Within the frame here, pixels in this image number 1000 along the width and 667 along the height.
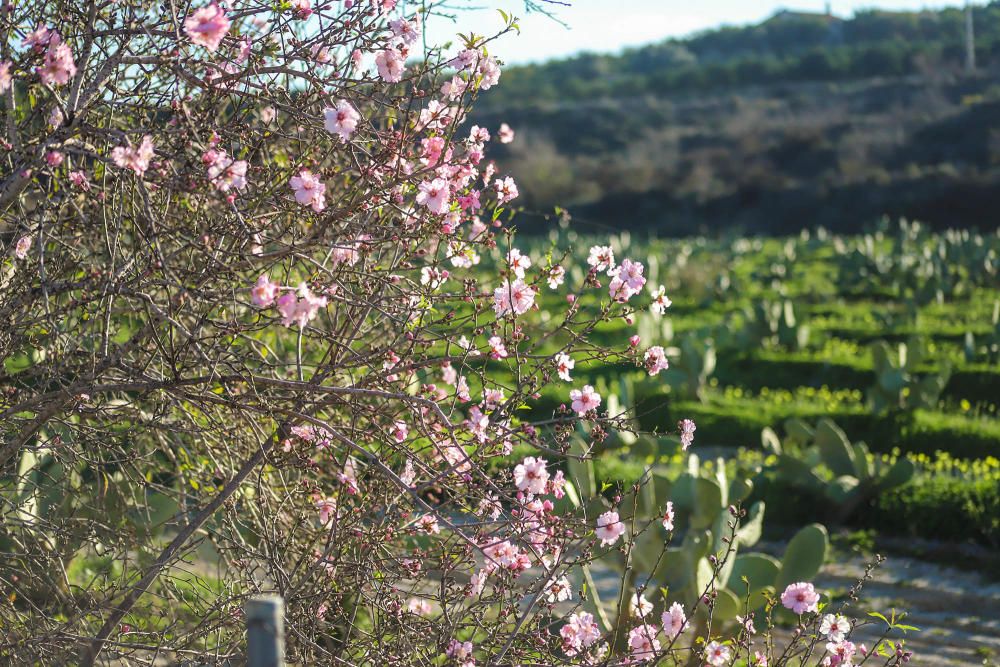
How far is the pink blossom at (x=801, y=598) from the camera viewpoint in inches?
120

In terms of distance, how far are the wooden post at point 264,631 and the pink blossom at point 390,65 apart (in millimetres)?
1579

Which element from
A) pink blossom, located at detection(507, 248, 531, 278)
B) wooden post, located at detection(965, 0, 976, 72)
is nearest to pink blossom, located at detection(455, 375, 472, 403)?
pink blossom, located at detection(507, 248, 531, 278)

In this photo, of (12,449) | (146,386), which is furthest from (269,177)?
(12,449)

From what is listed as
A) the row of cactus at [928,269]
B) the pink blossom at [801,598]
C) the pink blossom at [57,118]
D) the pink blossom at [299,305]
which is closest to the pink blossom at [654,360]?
the pink blossom at [801,598]

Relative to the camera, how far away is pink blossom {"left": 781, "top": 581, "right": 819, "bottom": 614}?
3053 mm

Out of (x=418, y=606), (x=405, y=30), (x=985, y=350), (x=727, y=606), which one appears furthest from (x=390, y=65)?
(x=985, y=350)

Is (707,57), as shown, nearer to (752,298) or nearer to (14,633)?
(752,298)

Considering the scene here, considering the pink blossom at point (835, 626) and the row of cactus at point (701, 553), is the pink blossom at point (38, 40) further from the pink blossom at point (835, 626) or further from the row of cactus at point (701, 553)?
the pink blossom at point (835, 626)

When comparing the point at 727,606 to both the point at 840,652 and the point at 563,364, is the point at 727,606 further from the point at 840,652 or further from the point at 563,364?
the point at 563,364

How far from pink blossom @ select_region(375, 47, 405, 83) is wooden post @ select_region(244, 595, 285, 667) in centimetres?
158

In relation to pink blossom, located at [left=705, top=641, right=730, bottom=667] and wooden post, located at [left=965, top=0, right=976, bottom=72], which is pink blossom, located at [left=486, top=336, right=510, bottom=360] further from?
wooden post, located at [left=965, top=0, right=976, bottom=72]

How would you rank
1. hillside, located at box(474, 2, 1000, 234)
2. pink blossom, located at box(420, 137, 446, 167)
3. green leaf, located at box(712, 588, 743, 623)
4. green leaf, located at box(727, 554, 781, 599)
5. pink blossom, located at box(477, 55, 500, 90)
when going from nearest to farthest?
1. pink blossom, located at box(420, 137, 446, 167)
2. pink blossom, located at box(477, 55, 500, 90)
3. green leaf, located at box(712, 588, 743, 623)
4. green leaf, located at box(727, 554, 781, 599)
5. hillside, located at box(474, 2, 1000, 234)

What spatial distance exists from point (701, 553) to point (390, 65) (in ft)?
7.99

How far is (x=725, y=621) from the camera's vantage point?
4.24 meters
